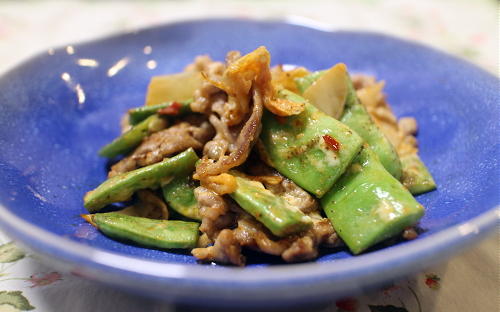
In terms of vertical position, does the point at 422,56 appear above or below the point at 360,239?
above

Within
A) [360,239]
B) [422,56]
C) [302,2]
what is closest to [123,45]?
[422,56]

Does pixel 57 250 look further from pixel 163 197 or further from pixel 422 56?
pixel 422 56

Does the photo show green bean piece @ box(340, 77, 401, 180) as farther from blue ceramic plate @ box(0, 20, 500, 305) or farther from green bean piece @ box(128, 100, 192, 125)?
green bean piece @ box(128, 100, 192, 125)

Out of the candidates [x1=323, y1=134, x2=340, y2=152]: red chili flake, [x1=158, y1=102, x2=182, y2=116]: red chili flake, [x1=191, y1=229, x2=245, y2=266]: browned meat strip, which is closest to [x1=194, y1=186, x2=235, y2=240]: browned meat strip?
[x1=191, y1=229, x2=245, y2=266]: browned meat strip

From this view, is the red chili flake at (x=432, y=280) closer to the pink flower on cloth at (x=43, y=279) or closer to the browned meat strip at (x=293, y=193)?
the browned meat strip at (x=293, y=193)

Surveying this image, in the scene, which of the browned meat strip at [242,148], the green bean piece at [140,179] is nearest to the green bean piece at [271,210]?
the browned meat strip at [242,148]

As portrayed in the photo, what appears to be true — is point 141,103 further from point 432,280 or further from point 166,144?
point 432,280
